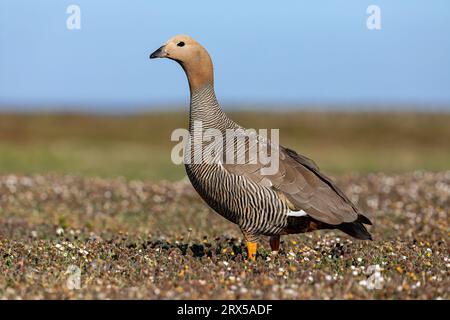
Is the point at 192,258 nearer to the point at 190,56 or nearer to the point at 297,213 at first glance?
the point at 297,213

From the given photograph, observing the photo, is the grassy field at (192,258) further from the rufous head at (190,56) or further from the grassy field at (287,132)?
the grassy field at (287,132)

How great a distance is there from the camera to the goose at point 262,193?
8.41m

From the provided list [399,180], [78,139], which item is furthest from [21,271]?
[78,139]

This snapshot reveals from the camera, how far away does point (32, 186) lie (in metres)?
17.9

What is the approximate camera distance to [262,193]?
8.41 metres

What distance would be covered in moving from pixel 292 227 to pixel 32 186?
10.8 metres

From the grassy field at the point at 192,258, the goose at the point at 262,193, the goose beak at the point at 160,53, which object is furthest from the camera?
the goose beak at the point at 160,53

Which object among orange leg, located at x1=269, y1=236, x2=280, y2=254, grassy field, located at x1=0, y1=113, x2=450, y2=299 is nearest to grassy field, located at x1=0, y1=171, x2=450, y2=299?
grassy field, located at x1=0, y1=113, x2=450, y2=299

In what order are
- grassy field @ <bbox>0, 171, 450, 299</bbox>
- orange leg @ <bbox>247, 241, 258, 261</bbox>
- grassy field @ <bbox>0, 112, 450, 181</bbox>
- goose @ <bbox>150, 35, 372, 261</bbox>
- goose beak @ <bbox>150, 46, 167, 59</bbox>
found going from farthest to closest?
1. grassy field @ <bbox>0, 112, 450, 181</bbox>
2. goose beak @ <bbox>150, 46, 167, 59</bbox>
3. orange leg @ <bbox>247, 241, 258, 261</bbox>
4. goose @ <bbox>150, 35, 372, 261</bbox>
5. grassy field @ <bbox>0, 171, 450, 299</bbox>

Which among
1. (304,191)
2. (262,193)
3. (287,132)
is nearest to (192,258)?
(262,193)

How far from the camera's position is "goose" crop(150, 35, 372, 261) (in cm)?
841

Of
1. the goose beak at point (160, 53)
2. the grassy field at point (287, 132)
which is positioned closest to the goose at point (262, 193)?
the goose beak at point (160, 53)

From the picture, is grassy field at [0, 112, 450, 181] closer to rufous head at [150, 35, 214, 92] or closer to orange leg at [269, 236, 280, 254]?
rufous head at [150, 35, 214, 92]

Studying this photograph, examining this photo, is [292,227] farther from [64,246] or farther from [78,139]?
[78,139]
